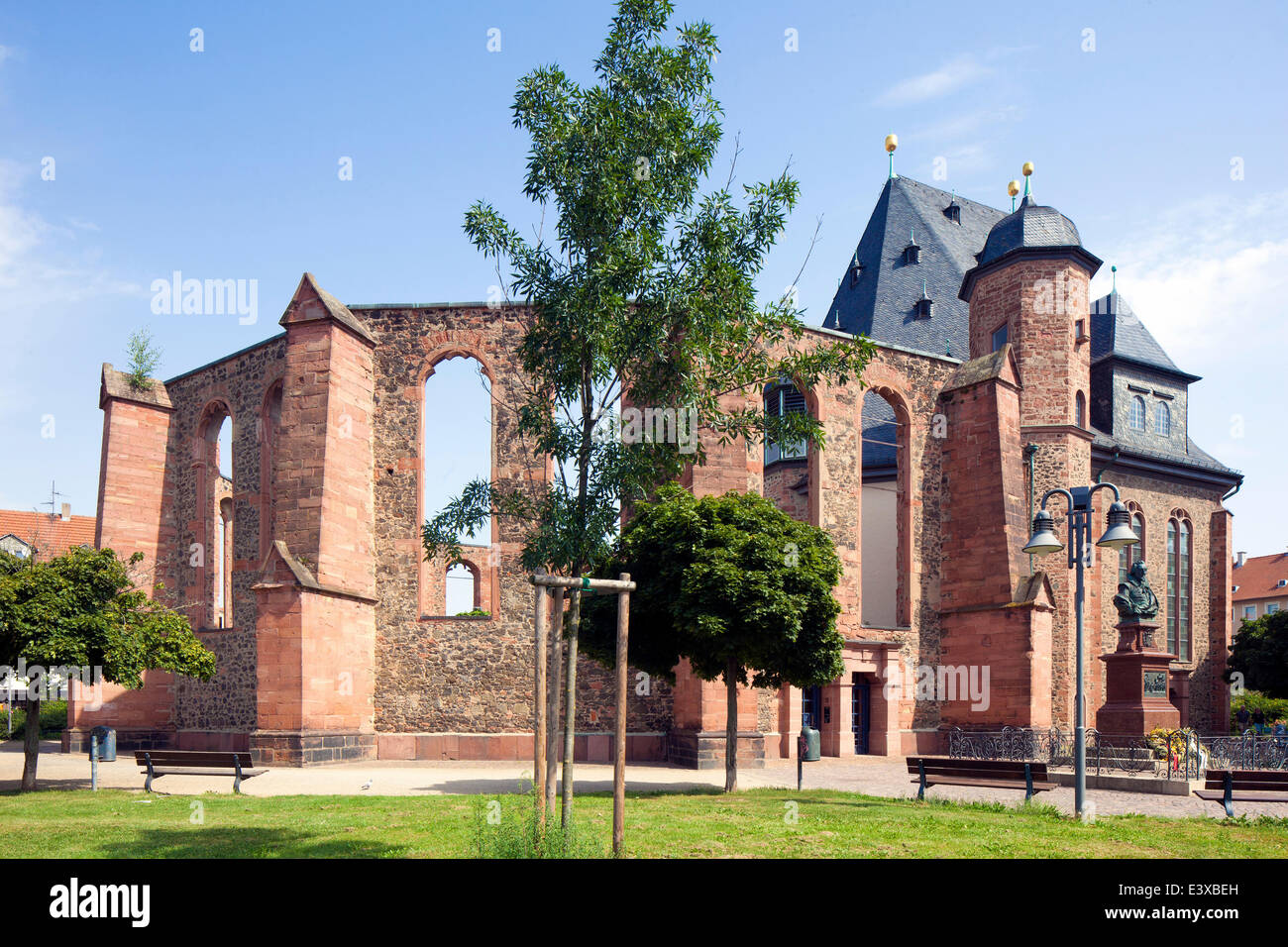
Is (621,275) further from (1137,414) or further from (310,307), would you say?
(1137,414)

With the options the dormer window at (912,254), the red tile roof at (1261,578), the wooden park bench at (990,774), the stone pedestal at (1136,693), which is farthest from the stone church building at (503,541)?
the red tile roof at (1261,578)

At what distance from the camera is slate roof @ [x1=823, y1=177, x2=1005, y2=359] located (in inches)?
1302

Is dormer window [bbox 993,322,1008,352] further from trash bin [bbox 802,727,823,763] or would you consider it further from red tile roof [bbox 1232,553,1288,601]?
red tile roof [bbox 1232,553,1288,601]

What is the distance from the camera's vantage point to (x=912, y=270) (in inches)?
1384

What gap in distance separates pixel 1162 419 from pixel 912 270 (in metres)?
10.6

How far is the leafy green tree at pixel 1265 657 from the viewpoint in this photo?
1250 inches

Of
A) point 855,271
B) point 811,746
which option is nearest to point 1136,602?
point 811,746

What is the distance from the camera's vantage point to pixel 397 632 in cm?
2109

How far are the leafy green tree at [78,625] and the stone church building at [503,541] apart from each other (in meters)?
3.51

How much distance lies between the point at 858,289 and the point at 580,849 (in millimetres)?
32027

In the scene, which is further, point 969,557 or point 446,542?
point 969,557

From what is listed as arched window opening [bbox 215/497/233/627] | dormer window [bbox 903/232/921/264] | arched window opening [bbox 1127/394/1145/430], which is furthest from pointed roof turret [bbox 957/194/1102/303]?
arched window opening [bbox 215/497/233/627]

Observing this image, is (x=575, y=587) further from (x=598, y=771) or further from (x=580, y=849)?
(x=598, y=771)
